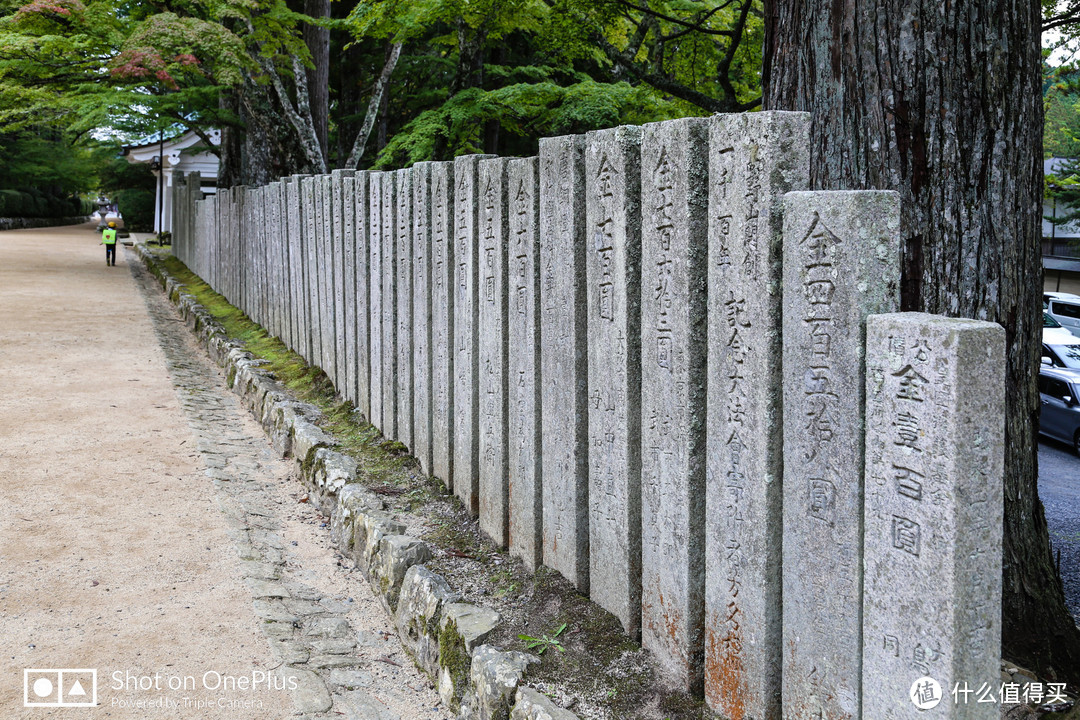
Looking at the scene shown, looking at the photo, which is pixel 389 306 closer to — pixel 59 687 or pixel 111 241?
pixel 59 687

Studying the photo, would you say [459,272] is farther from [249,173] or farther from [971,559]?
[249,173]

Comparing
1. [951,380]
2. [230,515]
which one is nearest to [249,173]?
[230,515]

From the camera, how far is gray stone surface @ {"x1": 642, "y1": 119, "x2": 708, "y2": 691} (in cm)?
288

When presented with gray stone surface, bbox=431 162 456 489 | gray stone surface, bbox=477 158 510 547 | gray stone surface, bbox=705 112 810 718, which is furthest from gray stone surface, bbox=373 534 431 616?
gray stone surface, bbox=705 112 810 718

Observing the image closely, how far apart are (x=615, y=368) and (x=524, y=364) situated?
2.81ft

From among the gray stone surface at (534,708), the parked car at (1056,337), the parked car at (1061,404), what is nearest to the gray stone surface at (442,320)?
the gray stone surface at (534,708)

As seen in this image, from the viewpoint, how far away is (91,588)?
176 inches

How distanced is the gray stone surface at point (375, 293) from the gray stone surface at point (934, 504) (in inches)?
181

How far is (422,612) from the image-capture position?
12.9ft

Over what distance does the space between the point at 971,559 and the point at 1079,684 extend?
6.30ft

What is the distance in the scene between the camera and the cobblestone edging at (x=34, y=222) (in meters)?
41.2

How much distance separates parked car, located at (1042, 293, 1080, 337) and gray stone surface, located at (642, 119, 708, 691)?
16889 mm

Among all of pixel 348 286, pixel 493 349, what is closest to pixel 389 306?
pixel 348 286

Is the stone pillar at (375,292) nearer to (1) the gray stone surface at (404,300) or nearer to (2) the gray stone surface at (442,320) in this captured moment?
(1) the gray stone surface at (404,300)
